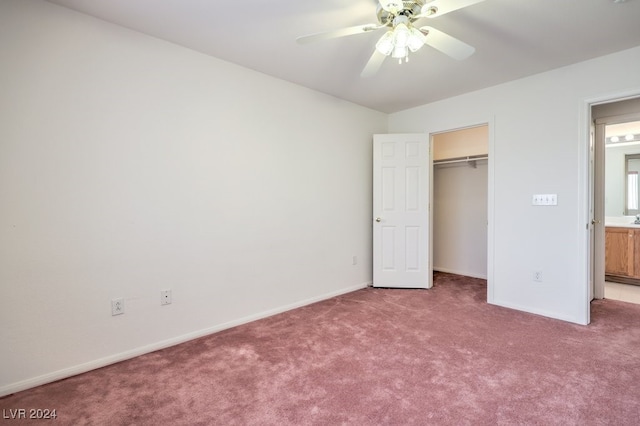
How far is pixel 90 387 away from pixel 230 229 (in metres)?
1.45

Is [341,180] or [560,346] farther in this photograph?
[341,180]

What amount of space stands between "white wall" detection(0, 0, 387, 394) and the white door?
3.27 feet

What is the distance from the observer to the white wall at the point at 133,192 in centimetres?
192

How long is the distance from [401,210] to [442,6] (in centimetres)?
264

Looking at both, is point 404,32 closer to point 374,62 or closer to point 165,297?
point 374,62

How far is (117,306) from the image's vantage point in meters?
2.25

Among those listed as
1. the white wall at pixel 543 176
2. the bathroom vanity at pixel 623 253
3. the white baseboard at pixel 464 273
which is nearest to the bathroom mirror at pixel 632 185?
the bathroom vanity at pixel 623 253

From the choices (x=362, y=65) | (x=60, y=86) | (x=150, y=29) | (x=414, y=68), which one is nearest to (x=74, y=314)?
(x=60, y=86)

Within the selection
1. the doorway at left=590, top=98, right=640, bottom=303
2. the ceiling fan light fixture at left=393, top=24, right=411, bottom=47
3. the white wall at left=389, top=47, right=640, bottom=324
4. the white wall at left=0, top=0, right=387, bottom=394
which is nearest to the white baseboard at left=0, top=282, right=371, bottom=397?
the white wall at left=0, top=0, right=387, bottom=394

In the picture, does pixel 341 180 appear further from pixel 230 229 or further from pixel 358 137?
pixel 230 229

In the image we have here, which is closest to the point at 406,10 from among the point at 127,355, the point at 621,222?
the point at 127,355

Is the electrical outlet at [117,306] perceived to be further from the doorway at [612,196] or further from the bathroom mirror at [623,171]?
the bathroom mirror at [623,171]

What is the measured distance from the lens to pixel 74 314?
6.84 ft

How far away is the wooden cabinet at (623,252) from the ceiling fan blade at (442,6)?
439 cm
